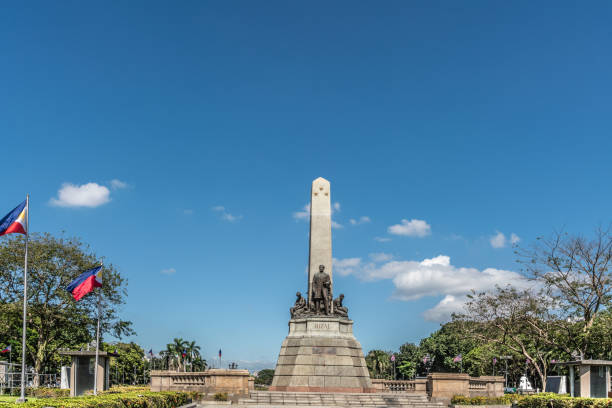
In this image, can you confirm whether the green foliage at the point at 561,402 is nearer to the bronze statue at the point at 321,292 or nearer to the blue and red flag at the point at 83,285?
the bronze statue at the point at 321,292

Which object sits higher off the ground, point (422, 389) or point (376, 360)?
point (422, 389)

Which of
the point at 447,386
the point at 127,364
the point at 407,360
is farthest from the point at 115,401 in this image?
the point at 407,360

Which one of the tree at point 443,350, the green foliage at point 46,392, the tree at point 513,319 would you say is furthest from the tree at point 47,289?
the tree at point 443,350

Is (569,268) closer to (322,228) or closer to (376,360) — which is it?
(322,228)

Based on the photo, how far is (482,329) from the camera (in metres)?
40.1

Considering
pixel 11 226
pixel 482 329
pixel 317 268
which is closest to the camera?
pixel 11 226

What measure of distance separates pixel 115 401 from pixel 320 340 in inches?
668

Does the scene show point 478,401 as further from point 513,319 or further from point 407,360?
point 407,360

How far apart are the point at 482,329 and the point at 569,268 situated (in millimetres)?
9277

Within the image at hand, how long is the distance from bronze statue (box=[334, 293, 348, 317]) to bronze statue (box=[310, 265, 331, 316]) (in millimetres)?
423

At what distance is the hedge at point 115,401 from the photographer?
47.9 ft

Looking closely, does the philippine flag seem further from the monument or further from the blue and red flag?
the monument

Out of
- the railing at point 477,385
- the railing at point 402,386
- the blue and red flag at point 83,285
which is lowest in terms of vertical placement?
the railing at point 402,386

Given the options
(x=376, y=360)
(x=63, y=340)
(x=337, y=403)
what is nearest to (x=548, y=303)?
(x=337, y=403)
